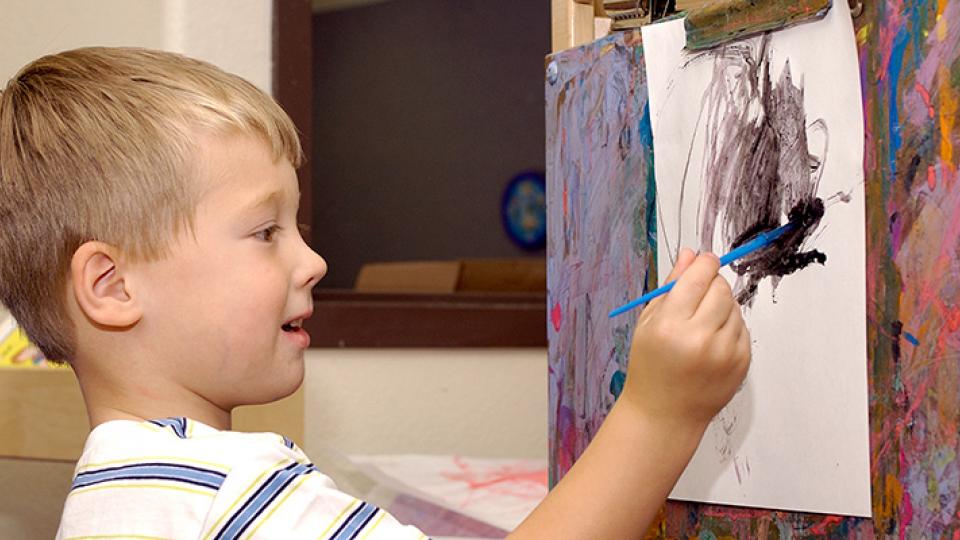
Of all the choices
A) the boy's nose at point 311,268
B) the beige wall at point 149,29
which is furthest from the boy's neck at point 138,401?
the beige wall at point 149,29

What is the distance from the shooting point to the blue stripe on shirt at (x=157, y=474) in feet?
2.39

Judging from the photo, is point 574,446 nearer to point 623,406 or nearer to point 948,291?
point 623,406

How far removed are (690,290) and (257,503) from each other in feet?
0.99

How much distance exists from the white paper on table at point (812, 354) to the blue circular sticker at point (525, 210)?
179 inches

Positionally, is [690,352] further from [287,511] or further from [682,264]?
[287,511]

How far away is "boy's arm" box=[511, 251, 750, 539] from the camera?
728mm

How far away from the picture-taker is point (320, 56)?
5766mm

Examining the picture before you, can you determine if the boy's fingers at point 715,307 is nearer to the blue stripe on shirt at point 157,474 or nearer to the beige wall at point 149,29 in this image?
the blue stripe on shirt at point 157,474

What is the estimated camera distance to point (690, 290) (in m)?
0.73

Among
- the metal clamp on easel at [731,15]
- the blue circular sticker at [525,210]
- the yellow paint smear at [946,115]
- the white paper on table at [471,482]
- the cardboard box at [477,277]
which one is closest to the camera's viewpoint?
the yellow paint smear at [946,115]

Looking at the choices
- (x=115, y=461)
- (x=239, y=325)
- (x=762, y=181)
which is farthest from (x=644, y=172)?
(x=115, y=461)

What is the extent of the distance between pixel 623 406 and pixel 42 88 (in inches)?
19.4

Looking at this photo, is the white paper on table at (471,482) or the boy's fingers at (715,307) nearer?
the boy's fingers at (715,307)

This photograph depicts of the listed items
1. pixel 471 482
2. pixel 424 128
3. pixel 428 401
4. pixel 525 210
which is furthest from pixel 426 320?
pixel 424 128
